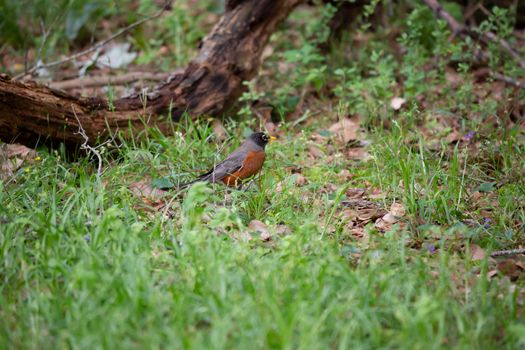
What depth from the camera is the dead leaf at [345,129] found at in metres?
6.14

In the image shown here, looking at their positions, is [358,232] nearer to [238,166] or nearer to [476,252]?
[476,252]

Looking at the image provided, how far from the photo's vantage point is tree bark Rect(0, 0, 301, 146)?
501 cm

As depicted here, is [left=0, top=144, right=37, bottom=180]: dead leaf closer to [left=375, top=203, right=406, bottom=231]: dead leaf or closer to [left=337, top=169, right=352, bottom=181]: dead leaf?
[left=337, top=169, right=352, bottom=181]: dead leaf

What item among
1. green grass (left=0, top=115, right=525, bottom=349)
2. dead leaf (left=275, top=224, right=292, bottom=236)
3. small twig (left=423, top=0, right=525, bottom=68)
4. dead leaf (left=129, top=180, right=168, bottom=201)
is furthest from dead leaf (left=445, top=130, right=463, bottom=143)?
dead leaf (left=129, top=180, right=168, bottom=201)

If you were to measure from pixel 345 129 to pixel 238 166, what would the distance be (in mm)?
1508

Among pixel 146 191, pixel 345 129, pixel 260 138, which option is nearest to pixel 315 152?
pixel 345 129

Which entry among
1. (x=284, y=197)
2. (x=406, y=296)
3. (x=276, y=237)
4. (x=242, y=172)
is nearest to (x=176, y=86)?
(x=242, y=172)

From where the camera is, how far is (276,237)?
410cm

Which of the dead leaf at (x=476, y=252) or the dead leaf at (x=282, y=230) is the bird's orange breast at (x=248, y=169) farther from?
the dead leaf at (x=476, y=252)

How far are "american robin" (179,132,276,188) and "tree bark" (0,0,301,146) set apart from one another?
0.91 meters

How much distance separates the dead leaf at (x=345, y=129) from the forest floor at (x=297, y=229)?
0.9 inches

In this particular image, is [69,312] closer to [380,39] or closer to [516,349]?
[516,349]

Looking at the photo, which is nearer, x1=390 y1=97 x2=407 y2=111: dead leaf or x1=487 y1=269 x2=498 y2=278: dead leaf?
x1=487 y1=269 x2=498 y2=278: dead leaf

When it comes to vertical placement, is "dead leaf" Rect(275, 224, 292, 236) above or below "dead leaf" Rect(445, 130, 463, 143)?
above
